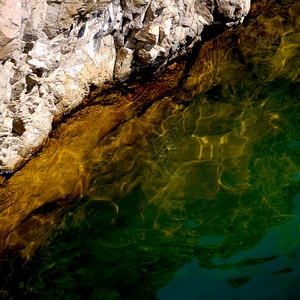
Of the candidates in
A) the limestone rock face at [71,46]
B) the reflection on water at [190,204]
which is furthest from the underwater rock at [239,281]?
the limestone rock face at [71,46]

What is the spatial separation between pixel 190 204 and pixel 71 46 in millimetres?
2328

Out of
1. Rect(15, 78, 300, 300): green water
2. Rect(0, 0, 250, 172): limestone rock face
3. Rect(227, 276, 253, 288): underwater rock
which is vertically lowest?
Rect(227, 276, 253, 288): underwater rock

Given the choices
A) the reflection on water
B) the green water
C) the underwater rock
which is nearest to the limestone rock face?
the reflection on water

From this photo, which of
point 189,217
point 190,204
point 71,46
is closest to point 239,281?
point 189,217

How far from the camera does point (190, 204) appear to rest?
4602mm

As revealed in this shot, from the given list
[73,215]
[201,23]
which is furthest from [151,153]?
[201,23]

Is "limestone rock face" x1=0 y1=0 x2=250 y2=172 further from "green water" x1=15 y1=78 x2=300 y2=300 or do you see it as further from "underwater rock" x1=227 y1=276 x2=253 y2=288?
"underwater rock" x1=227 y1=276 x2=253 y2=288

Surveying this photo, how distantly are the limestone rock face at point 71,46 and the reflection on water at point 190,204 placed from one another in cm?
50

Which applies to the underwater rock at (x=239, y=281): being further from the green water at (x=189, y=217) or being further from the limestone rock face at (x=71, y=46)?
the limestone rock face at (x=71, y=46)

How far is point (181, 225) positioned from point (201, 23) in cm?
353

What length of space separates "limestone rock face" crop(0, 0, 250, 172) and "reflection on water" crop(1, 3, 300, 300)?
50cm

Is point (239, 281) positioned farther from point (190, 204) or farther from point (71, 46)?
point (71, 46)

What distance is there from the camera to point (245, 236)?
14.1ft

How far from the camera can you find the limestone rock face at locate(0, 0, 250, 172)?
4105 mm
